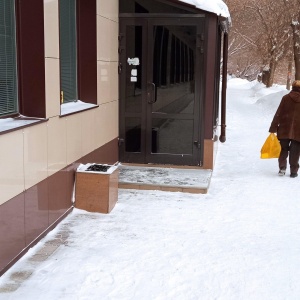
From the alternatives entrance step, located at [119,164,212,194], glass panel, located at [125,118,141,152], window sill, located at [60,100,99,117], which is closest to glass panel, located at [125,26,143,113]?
glass panel, located at [125,118,141,152]

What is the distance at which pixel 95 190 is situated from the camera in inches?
241

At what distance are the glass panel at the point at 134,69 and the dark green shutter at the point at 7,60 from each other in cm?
351

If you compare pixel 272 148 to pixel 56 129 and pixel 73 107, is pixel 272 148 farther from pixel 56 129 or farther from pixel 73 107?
pixel 56 129

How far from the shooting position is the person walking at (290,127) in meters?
8.12

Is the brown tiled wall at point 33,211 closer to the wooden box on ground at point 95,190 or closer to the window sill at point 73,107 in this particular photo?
the wooden box on ground at point 95,190

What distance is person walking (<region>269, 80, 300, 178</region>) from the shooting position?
8.12 m

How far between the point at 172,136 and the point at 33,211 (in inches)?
152

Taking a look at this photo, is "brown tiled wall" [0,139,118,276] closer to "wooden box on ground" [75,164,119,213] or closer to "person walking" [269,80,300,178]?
"wooden box on ground" [75,164,119,213]

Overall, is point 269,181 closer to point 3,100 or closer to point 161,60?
point 161,60

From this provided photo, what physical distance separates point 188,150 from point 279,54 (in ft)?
89.9

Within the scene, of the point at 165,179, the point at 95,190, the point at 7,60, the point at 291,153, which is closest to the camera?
the point at 7,60

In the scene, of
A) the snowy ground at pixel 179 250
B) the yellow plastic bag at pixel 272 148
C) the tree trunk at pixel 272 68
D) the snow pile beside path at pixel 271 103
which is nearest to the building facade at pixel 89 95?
the snowy ground at pixel 179 250

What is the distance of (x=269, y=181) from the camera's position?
8047 millimetres

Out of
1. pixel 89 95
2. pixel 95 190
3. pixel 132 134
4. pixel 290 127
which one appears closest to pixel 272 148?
pixel 290 127
